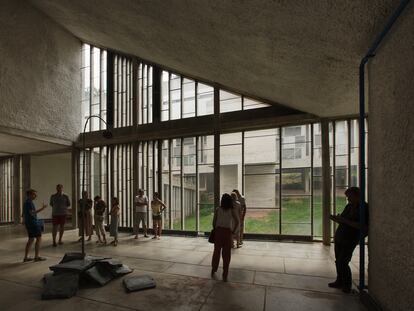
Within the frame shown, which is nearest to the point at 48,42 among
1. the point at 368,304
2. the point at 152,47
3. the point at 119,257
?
the point at 152,47

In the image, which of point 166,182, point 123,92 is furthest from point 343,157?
point 123,92

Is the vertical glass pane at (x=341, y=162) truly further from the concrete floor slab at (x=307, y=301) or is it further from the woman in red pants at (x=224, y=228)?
the woman in red pants at (x=224, y=228)

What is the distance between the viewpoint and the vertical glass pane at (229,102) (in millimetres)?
8602

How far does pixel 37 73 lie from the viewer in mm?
9172

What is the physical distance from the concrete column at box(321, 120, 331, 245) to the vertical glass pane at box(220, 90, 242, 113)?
261 centimetres

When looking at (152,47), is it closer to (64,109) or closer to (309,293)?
(64,109)

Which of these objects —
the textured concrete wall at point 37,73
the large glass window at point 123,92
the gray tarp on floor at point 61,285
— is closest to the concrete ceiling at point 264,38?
the textured concrete wall at point 37,73

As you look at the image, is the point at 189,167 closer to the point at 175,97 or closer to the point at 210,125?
the point at 210,125

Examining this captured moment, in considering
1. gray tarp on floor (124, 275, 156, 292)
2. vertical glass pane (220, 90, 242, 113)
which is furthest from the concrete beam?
gray tarp on floor (124, 275, 156, 292)

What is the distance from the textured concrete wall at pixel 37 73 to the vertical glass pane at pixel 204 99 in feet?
17.4

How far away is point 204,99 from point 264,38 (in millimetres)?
A: 5036

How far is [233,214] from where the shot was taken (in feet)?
16.3

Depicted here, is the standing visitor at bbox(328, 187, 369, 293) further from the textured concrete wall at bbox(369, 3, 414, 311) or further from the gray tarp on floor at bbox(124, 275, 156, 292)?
the gray tarp on floor at bbox(124, 275, 156, 292)

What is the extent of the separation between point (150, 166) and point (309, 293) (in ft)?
→ 22.8
